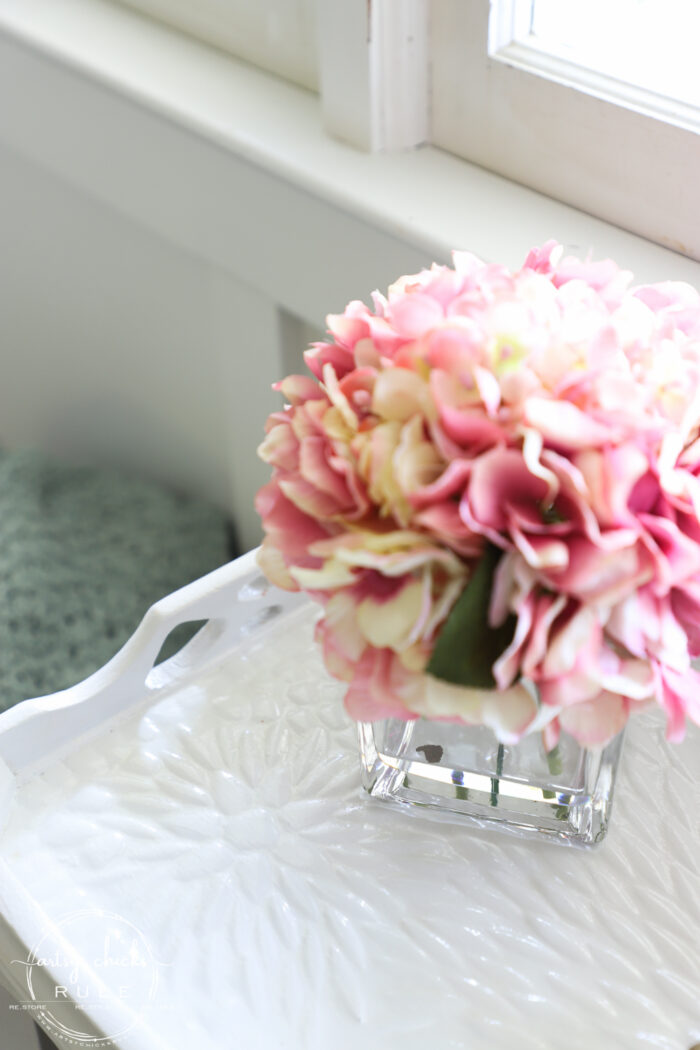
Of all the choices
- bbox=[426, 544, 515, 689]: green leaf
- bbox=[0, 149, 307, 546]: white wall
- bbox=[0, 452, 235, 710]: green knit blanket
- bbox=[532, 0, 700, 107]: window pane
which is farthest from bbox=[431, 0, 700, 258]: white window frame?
bbox=[0, 452, 235, 710]: green knit blanket

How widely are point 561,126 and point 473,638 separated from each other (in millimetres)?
448

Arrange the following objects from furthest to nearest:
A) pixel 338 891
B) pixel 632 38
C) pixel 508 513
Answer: pixel 632 38
pixel 338 891
pixel 508 513

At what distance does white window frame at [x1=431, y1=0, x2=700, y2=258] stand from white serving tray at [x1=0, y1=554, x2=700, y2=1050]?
12.8 inches

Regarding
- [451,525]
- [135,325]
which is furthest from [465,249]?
[135,325]

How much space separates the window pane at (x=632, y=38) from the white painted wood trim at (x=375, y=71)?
87 mm

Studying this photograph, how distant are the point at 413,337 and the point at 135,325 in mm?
763

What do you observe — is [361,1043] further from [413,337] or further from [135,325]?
[135,325]

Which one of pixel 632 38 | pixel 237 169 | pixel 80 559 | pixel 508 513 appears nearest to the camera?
pixel 508 513

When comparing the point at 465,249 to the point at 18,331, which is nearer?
the point at 465,249

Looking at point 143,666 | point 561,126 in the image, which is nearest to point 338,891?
point 143,666

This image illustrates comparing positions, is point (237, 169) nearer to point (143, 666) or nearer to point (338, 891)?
point (143, 666)

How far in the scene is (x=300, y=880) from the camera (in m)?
0.54

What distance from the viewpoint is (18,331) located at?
1253mm

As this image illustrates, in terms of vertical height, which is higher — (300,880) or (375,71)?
(375,71)
